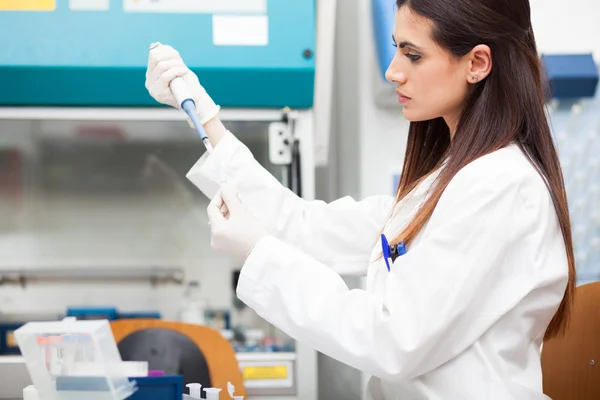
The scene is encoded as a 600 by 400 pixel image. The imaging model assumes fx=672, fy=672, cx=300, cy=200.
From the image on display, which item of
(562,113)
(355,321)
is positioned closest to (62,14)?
(355,321)

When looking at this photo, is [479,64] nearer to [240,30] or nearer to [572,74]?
[240,30]

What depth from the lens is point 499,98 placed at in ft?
3.81

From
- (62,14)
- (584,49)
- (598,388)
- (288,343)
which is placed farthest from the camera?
(584,49)

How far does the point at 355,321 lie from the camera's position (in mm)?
1058

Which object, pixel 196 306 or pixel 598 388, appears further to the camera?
pixel 196 306

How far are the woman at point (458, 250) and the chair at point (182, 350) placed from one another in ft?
1.44

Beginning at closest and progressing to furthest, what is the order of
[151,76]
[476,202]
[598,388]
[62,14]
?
[476,202]
[598,388]
[151,76]
[62,14]

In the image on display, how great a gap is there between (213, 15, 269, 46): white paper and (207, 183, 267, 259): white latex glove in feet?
1.95

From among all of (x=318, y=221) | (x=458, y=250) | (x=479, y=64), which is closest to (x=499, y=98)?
(x=479, y=64)

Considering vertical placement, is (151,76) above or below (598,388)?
above

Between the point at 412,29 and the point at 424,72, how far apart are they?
0.26 ft

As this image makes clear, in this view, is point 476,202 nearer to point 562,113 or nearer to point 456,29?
point 456,29

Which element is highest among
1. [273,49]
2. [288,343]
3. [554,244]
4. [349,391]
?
[273,49]

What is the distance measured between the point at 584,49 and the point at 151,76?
1392mm
